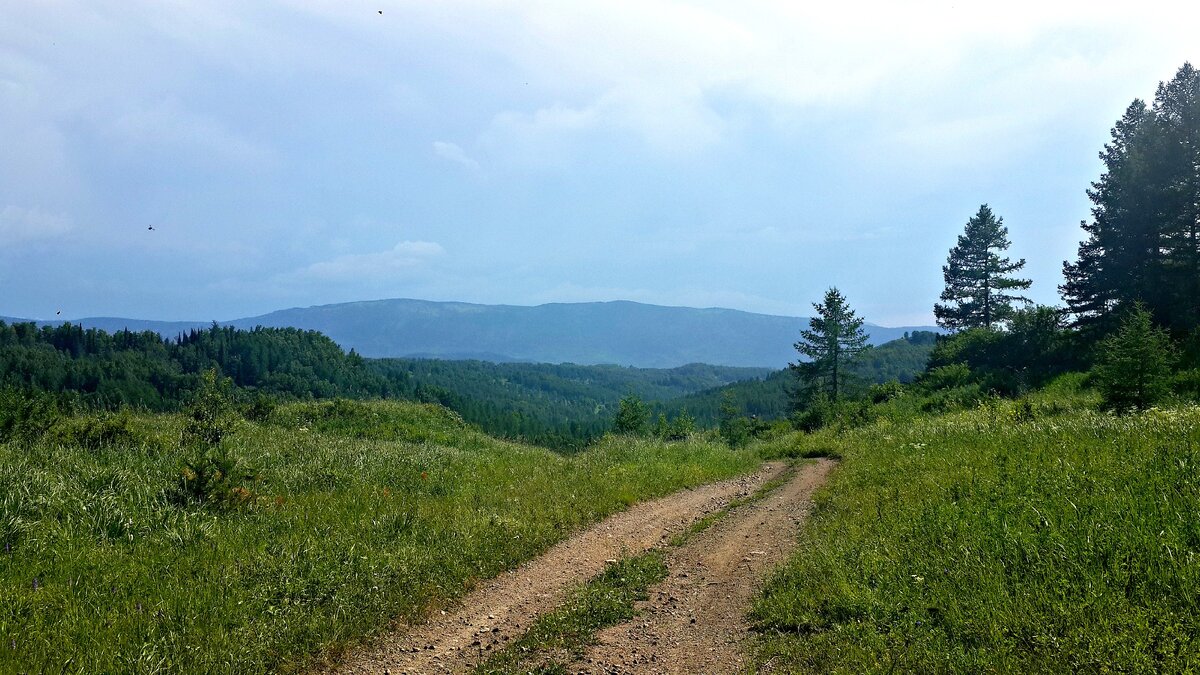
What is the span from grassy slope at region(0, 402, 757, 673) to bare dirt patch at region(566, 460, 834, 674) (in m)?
2.37

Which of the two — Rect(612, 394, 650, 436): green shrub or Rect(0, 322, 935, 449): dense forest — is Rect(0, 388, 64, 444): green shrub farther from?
Rect(0, 322, 935, 449): dense forest

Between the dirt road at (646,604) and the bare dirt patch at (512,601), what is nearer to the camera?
the dirt road at (646,604)

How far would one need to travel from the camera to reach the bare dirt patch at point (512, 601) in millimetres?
5891

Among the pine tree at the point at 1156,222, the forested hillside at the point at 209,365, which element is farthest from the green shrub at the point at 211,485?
the forested hillside at the point at 209,365

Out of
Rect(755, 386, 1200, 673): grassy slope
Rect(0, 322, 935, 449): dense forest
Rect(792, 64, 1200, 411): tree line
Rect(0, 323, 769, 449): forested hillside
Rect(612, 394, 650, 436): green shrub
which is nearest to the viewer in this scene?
Rect(755, 386, 1200, 673): grassy slope

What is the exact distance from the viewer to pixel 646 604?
712cm

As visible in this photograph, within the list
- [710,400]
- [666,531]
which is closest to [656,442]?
[666,531]

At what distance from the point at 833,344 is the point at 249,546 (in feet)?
139

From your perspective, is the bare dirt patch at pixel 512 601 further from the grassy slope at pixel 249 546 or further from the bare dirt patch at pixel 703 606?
the bare dirt patch at pixel 703 606

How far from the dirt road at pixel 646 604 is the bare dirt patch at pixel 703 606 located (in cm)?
1

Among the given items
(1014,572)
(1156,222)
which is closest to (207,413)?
(1014,572)

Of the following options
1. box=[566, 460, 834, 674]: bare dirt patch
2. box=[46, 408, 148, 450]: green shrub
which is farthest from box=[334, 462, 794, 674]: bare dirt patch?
box=[46, 408, 148, 450]: green shrub

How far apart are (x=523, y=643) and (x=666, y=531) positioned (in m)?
5.07

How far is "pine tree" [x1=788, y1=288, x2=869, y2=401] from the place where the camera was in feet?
142
